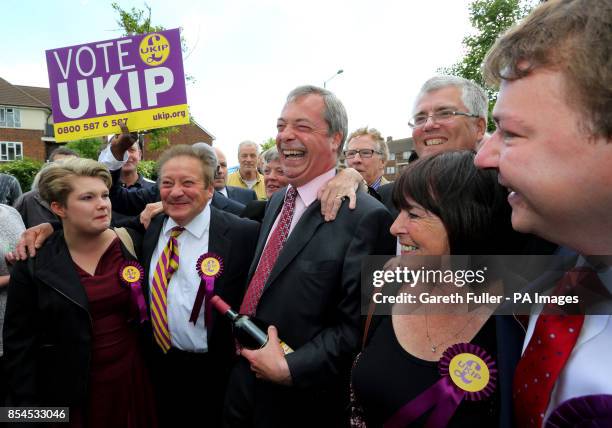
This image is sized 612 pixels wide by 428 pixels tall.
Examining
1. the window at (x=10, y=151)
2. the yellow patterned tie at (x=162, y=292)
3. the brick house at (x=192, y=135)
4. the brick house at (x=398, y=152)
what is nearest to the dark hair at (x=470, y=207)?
the yellow patterned tie at (x=162, y=292)

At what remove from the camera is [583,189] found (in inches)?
31.0

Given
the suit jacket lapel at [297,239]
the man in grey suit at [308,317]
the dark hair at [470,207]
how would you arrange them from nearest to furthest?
the dark hair at [470,207] → the man in grey suit at [308,317] → the suit jacket lapel at [297,239]

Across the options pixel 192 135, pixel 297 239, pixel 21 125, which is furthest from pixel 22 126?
pixel 297 239

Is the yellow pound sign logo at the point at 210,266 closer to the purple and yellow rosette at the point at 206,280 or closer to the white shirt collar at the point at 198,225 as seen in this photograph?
the purple and yellow rosette at the point at 206,280

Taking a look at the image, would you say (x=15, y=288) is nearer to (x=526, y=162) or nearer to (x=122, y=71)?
(x=122, y=71)

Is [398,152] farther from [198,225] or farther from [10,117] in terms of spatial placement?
[198,225]

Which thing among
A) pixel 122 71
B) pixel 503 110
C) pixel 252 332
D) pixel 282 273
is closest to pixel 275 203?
pixel 282 273

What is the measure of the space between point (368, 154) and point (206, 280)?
3456 millimetres

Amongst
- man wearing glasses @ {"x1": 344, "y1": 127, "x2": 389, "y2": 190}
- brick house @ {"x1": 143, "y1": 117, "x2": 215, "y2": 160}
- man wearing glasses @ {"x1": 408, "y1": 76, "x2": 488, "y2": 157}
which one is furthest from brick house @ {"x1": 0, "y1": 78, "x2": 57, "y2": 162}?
man wearing glasses @ {"x1": 408, "y1": 76, "x2": 488, "y2": 157}

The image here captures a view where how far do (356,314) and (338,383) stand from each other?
0.48m

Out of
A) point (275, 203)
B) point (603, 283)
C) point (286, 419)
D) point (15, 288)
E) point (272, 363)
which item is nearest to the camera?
point (603, 283)

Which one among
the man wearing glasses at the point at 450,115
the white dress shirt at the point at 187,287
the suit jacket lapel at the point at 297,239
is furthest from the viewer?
the white dress shirt at the point at 187,287

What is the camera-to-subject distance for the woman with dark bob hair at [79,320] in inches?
101

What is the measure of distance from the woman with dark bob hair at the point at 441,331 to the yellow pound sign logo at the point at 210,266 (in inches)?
49.5
